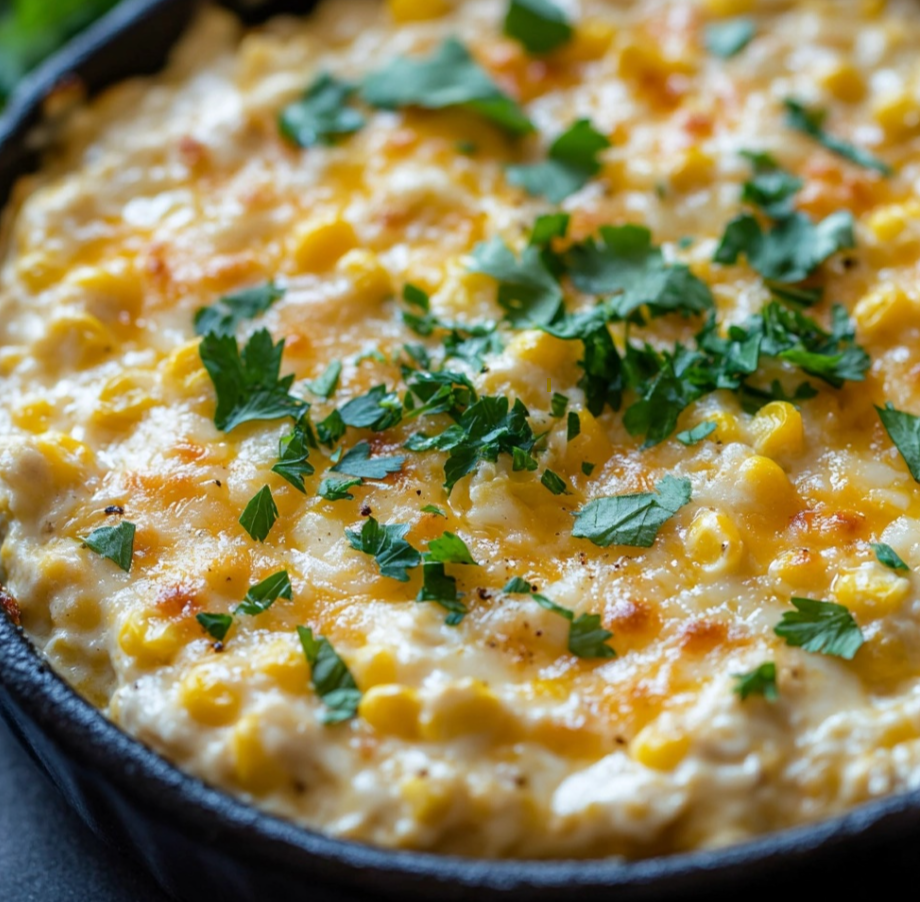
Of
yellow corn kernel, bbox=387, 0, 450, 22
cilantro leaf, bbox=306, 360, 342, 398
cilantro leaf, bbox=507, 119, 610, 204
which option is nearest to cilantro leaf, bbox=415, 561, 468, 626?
cilantro leaf, bbox=306, 360, 342, 398

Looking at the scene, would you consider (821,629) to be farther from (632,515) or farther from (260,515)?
(260,515)

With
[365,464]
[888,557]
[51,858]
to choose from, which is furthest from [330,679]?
[888,557]

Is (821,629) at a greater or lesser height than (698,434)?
lesser

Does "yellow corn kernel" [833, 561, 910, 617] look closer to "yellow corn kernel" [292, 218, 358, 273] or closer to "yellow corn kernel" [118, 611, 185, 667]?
"yellow corn kernel" [118, 611, 185, 667]

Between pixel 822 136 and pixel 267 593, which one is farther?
pixel 822 136

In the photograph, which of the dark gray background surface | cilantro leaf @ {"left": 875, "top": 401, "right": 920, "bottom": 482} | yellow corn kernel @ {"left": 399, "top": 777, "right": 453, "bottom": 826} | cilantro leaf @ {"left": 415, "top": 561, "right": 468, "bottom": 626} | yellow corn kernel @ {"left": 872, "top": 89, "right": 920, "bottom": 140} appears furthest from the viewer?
yellow corn kernel @ {"left": 872, "top": 89, "right": 920, "bottom": 140}

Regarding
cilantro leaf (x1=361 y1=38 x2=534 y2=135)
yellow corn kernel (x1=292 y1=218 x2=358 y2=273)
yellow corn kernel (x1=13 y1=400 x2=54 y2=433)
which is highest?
cilantro leaf (x1=361 y1=38 x2=534 y2=135)

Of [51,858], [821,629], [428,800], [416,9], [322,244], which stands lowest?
[51,858]
